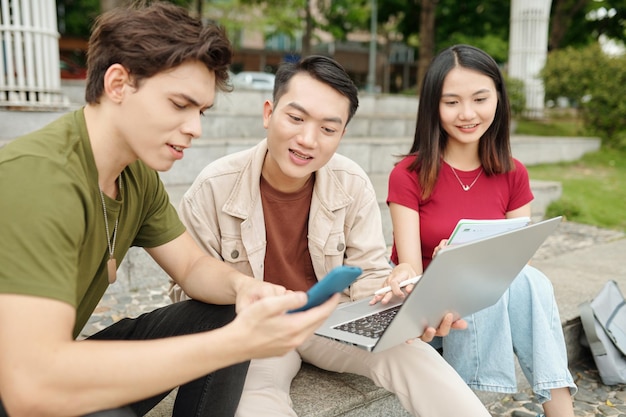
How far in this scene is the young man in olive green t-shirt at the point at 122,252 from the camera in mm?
1154

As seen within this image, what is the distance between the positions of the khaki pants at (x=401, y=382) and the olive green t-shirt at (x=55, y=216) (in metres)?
0.59

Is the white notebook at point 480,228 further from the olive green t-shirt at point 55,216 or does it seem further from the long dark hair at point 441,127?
the olive green t-shirt at point 55,216

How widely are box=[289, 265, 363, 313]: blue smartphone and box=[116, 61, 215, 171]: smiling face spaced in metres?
0.56

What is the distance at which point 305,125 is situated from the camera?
2062 millimetres

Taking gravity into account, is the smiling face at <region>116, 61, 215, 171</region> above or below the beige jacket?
above

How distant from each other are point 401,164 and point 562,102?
10112 millimetres

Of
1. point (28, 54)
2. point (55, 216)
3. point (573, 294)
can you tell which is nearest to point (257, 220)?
point (55, 216)

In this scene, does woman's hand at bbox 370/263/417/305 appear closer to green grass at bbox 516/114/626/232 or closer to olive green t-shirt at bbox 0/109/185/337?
olive green t-shirt at bbox 0/109/185/337

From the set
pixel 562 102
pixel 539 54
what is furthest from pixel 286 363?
pixel 539 54

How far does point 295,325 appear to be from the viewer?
1224mm

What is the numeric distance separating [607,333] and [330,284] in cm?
226

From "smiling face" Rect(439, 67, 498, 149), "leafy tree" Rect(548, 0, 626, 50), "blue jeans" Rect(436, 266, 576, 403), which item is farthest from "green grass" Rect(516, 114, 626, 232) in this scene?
"leafy tree" Rect(548, 0, 626, 50)

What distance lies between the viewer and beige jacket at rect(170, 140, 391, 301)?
7.24ft

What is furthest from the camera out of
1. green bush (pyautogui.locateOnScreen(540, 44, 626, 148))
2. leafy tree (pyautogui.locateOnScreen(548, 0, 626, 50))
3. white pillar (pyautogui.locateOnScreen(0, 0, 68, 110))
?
leafy tree (pyautogui.locateOnScreen(548, 0, 626, 50))
